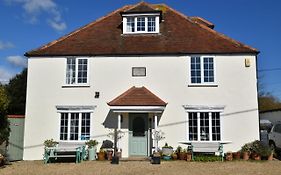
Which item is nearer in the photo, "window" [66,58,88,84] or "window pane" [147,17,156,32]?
"window" [66,58,88,84]

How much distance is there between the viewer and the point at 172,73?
18359 mm

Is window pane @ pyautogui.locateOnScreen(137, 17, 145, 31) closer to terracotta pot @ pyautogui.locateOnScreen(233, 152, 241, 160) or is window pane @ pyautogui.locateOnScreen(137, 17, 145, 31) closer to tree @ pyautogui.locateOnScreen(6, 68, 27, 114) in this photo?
terracotta pot @ pyautogui.locateOnScreen(233, 152, 241, 160)

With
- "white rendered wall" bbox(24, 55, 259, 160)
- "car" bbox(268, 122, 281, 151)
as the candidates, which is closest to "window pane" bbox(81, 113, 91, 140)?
"white rendered wall" bbox(24, 55, 259, 160)

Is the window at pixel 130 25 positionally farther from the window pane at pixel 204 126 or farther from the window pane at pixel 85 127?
the window pane at pixel 204 126

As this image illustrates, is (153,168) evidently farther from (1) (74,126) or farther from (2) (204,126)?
(1) (74,126)

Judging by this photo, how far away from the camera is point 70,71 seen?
1892 cm

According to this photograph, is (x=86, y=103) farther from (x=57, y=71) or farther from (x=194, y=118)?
(x=194, y=118)

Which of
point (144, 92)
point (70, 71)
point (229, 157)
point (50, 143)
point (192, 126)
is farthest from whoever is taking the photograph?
point (70, 71)

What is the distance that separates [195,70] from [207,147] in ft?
14.6

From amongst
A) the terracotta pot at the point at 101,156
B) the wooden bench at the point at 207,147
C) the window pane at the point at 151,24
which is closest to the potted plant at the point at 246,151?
the wooden bench at the point at 207,147

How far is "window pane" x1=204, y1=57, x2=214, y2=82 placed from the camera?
18.3m

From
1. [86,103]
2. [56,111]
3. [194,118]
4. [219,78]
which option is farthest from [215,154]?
[56,111]

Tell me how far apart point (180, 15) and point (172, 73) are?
526cm

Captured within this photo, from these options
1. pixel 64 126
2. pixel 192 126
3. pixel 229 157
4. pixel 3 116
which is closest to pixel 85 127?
pixel 64 126
